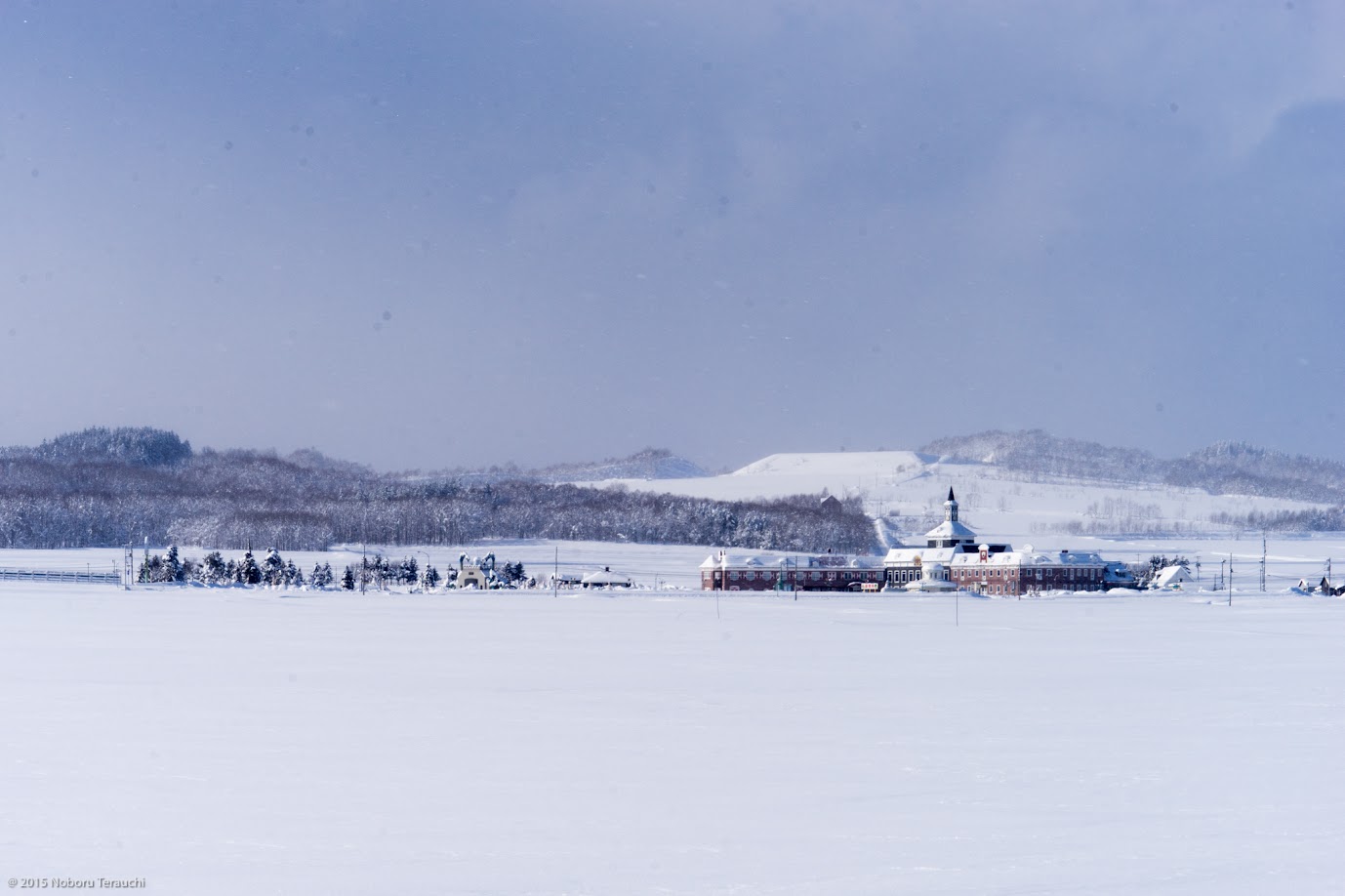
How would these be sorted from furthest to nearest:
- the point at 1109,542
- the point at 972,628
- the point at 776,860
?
1. the point at 1109,542
2. the point at 972,628
3. the point at 776,860

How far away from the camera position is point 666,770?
526 inches

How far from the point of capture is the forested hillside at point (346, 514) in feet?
417

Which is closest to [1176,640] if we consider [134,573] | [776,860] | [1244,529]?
[776,860]

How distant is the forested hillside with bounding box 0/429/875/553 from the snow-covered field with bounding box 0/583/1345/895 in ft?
333

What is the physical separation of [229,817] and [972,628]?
3179 centimetres

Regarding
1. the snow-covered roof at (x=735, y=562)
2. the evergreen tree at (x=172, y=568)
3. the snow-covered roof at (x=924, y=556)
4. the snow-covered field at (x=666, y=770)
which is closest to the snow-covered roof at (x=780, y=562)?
the snow-covered roof at (x=735, y=562)

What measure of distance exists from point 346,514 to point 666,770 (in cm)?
12727

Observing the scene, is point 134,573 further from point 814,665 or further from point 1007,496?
point 1007,496

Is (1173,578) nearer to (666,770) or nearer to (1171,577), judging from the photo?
(1171,577)

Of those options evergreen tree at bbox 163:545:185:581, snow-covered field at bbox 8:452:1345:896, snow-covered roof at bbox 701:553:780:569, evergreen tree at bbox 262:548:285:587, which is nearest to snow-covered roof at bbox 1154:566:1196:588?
snow-covered roof at bbox 701:553:780:569

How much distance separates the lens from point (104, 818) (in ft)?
36.1

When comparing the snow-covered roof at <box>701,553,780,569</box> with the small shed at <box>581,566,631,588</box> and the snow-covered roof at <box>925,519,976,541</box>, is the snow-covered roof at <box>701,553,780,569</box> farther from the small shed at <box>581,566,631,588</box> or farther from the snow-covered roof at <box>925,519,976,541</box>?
the snow-covered roof at <box>925,519,976,541</box>

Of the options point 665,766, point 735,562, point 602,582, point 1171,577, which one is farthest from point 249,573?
point 665,766

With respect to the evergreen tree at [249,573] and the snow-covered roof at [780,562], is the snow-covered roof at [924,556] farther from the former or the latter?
the evergreen tree at [249,573]
